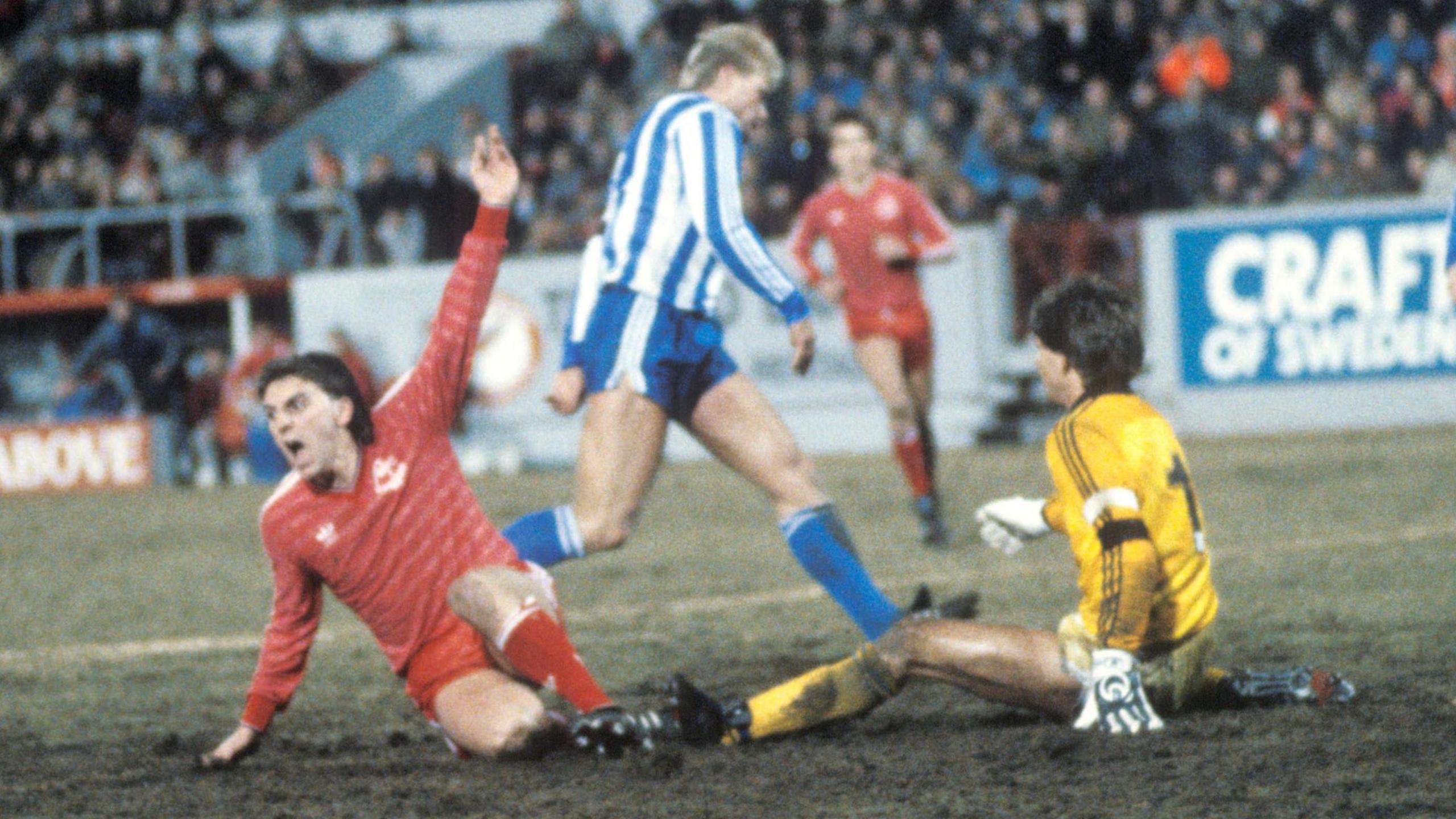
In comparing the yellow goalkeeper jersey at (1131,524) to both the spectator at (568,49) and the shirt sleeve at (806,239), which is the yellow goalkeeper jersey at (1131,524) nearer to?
the shirt sleeve at (806,239)

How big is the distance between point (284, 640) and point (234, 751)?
302 millimetres

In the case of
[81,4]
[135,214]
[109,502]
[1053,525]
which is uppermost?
[81,4]

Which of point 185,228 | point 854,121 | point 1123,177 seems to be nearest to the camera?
point 854,121

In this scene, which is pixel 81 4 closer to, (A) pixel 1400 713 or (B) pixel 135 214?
(B) pixel 135 214

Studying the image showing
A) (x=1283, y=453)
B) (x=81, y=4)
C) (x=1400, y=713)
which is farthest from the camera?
(x=81, y=4)

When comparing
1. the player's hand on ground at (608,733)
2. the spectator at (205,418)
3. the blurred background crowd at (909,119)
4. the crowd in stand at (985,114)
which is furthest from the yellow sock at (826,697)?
the spectator at (205,418)

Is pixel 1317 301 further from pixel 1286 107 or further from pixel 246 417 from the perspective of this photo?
pixel 246 417

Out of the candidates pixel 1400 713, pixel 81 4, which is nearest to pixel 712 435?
pixel 1400 713

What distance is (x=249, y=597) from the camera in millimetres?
8859

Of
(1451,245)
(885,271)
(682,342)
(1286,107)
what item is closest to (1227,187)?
(1286,107)

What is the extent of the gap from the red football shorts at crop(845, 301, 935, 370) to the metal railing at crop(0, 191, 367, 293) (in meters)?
8.71

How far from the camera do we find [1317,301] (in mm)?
14266

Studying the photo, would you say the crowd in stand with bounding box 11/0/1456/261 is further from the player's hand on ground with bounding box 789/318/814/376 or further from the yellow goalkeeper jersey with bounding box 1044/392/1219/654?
the yellow goalkeeper jersey with bounding box 1044/392/1219/654

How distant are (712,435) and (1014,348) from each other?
30.8ft
